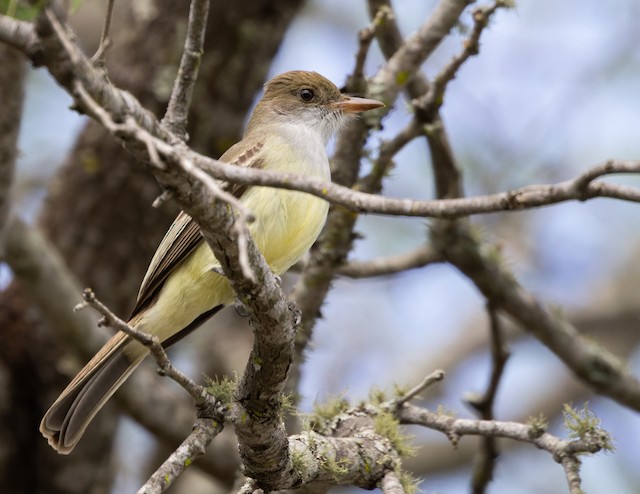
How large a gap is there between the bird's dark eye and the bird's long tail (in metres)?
1.76

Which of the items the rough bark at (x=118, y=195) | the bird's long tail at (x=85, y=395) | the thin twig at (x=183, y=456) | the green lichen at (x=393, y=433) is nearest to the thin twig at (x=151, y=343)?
the thin twig at (x=183, y=456)

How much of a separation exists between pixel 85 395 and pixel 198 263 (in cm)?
70

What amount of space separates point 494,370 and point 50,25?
3.37 m

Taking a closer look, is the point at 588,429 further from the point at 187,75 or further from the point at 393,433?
the point at 187,75

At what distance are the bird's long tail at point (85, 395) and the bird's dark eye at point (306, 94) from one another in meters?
1.76

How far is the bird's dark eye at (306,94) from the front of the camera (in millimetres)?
5227

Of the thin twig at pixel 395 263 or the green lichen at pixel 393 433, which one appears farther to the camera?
the thin twig at pixel 395 263

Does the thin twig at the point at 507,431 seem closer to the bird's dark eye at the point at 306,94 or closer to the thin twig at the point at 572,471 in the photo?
the thin twig at the point at 572,471

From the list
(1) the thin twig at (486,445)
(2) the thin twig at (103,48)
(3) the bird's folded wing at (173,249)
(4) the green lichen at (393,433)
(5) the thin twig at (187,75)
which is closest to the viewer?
(2) the thin twig at (103,48)

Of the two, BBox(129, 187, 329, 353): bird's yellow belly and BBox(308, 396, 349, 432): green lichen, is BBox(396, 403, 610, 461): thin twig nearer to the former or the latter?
BBox(308, 396, 349, 432): green lichen

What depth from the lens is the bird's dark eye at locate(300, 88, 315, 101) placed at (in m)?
5.23

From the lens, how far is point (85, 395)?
3947 millimetres

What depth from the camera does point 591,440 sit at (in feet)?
10.2

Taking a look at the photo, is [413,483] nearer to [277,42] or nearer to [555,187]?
[555,187]
